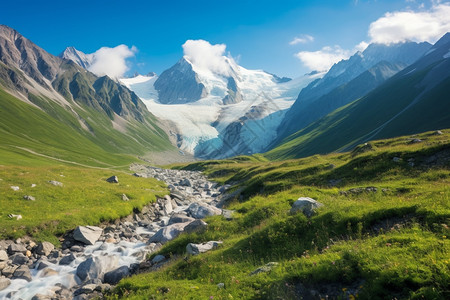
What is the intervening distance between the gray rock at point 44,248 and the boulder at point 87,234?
1987mm

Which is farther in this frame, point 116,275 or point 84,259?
point 84,259

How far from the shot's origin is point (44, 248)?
63.1ft

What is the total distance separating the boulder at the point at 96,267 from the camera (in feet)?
51.0

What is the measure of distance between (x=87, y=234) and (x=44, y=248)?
324 centimetres

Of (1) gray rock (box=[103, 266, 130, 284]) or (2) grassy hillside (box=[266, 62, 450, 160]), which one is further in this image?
(2) grassy hillside (box=[266, 62, 450, 160])

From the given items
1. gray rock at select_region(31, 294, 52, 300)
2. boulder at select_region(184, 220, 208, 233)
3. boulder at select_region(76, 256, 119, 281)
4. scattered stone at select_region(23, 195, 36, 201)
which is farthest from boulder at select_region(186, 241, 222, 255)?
scattered stone at select_region(23, 195, 36, 201)

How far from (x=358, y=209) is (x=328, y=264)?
16.3 feet

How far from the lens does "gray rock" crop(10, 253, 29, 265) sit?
1714 cm

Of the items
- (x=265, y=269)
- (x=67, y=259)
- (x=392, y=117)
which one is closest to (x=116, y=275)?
(x=67, y=259)

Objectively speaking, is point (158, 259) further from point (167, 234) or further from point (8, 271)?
point (8, 271)

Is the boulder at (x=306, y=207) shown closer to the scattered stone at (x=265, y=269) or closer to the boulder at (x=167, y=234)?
the scattered stone at (x=265, y=269)

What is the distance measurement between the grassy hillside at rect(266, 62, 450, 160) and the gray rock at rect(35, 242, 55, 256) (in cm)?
13144

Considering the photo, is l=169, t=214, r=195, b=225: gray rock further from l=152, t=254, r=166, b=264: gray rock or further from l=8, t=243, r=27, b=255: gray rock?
l=8, t=243, r=27, b=255: gray rock

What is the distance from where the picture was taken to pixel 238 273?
1053cm
